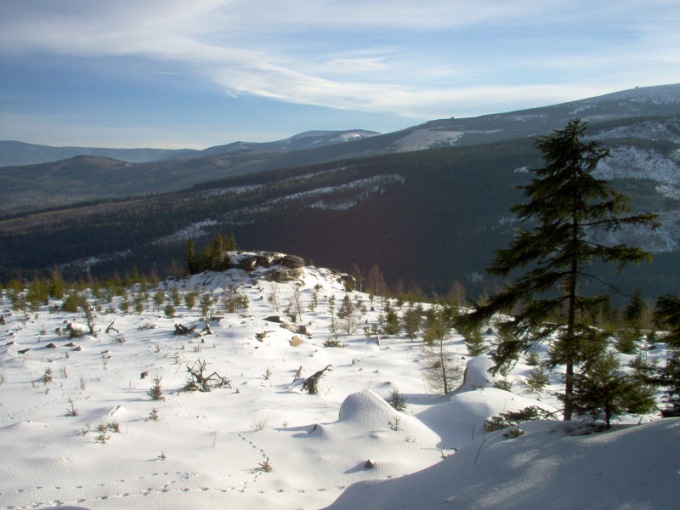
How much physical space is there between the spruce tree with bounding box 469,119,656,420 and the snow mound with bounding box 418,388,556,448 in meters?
1.74

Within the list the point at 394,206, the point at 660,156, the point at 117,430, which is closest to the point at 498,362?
the point at 117,430

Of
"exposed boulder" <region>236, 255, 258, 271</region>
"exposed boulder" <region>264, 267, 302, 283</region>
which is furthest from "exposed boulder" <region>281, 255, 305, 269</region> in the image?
"exposed boulder" <region>236, 255, 258, 271</region>

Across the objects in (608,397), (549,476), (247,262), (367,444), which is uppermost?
(608,397)

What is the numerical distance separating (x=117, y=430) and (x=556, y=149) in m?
9.24

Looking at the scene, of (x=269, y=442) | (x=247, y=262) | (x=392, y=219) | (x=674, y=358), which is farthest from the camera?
(x=392, y=219)

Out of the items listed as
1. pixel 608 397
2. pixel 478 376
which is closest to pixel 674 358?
pixel 608 397

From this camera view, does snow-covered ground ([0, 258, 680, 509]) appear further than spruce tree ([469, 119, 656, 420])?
No

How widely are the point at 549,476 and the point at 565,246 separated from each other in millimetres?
4391

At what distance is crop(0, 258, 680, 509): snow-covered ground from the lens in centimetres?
465

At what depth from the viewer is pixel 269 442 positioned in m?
7.32

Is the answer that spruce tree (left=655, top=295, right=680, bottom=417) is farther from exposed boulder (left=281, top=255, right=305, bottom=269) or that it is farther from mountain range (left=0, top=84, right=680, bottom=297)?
mountain range (left=0, top=84, right=680, bottom=297)

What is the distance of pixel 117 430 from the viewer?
7168 millimetres

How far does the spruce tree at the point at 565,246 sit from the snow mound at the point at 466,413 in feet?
5.72

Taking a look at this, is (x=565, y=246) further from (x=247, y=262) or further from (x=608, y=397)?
(x=247, y=262)
